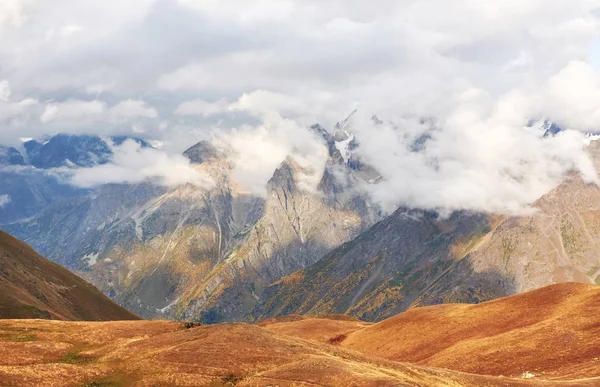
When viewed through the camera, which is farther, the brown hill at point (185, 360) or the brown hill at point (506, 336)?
the brown hill at point (506, 336)

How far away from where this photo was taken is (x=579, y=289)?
5522 inches

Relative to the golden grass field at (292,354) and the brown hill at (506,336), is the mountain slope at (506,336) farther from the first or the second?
the golden grass field at (292,354)

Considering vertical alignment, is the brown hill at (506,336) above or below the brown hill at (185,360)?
below

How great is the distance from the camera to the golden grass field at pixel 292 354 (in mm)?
71438

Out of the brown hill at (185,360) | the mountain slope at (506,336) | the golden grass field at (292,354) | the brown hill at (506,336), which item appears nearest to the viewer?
the brown hill at (185,360)

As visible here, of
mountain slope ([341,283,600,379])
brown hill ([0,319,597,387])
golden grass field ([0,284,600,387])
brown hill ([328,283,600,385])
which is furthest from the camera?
mountain slope ([341,283,600,379])

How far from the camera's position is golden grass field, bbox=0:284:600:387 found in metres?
71.4

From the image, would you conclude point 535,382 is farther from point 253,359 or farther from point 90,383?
point 90,383

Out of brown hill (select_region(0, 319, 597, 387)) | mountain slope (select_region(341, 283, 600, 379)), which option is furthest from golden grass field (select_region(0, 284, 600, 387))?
mountain slope (select_region(341, 283, 600, 379))

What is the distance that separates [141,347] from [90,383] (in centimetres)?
1299

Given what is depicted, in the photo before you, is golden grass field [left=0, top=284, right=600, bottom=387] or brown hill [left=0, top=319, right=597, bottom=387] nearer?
→ brown hill [left=0, top=319, right=597, bottom=387]

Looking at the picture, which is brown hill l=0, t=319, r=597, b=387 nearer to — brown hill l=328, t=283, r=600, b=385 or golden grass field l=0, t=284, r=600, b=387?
golden grass field l=0, t=284, r=600, b=387

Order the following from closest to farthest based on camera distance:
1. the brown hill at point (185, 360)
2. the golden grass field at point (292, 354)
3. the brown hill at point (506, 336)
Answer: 1. the brown hill at point (185, 360)
2. the golden grass field at point (292, 354)
3. the brown hill at point (506, 336)

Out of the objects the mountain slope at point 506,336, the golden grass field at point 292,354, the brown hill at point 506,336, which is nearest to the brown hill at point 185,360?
the golden grass field at point 292,354
